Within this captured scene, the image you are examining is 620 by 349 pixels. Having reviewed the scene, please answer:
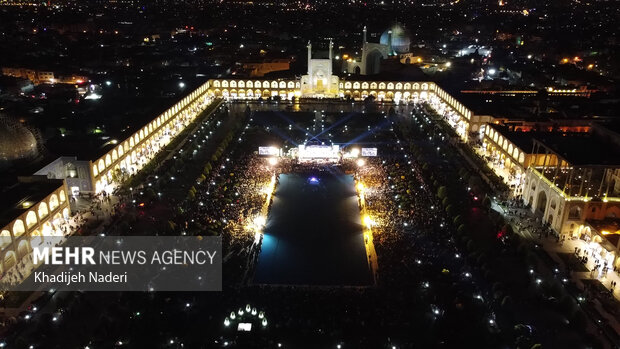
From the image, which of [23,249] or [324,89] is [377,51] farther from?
[23,249]

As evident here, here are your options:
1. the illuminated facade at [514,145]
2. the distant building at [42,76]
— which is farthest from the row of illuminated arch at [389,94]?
the distant building at [42,76]

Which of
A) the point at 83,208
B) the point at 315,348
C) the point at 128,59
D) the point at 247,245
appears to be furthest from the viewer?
the point at 128,59

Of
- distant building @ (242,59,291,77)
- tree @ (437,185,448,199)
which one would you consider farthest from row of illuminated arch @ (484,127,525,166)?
distant building @ (242,59,291,77)

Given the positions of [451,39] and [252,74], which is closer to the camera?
[252,74]

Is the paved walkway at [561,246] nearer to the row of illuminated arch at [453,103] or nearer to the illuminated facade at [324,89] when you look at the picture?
the row of illuminated arch at [453,103]

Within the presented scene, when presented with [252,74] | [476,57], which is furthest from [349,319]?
[476,57]

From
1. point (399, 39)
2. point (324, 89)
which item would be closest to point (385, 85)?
point (324, 89)

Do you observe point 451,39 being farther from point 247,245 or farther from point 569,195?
point 247,245
